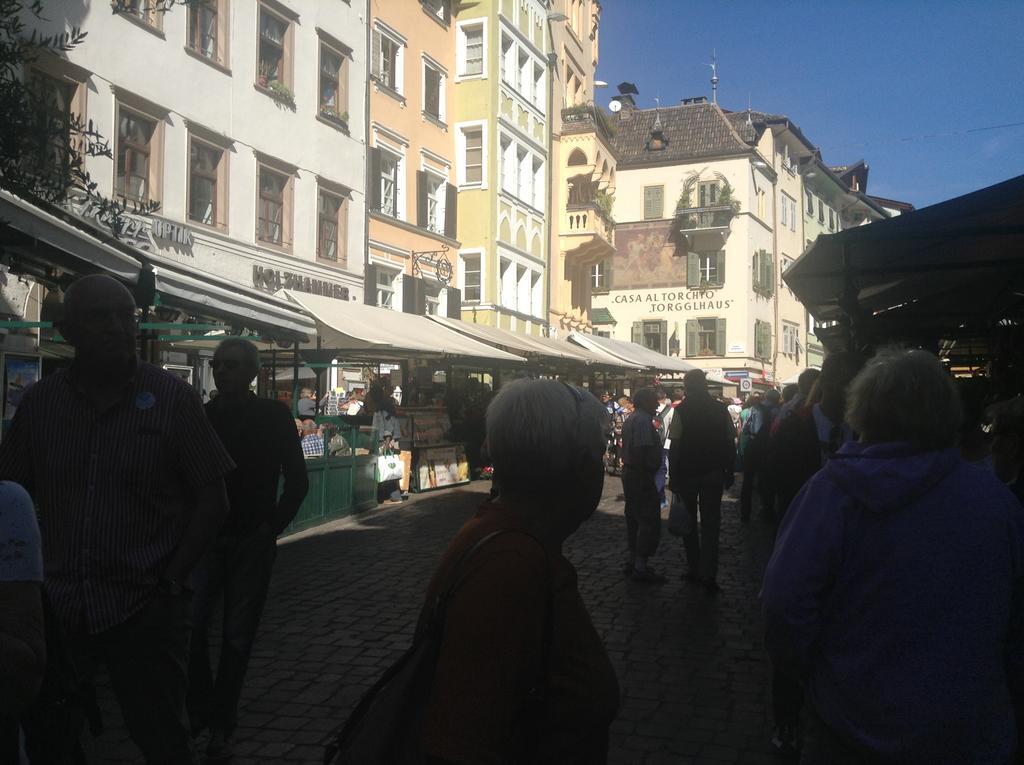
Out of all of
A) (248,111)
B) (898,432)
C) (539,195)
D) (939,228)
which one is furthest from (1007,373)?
(539,195)

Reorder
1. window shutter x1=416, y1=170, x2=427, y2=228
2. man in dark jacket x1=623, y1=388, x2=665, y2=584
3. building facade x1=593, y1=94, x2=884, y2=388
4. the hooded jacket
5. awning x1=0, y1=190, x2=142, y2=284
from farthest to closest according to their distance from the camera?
building facade x1=593, y1=94, x2=884, y2=388, window shutter x1=416, y1=170, x2=427, y2=228, man in dark jacket x1=623, y1=388, x2=665, y2=584, awning x1=0, y1=190, x2=142, y2=284, the hooded jacket

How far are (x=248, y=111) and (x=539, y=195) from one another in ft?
49.3

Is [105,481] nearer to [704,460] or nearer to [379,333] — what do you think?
[704,460]

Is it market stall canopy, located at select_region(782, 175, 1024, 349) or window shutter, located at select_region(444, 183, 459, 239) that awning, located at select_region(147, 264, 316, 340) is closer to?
market stall canopy, located at select_region(782, 175, 1024, 349)

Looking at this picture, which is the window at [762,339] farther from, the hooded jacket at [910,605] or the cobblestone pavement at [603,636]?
the hooded jacket at [910,605]

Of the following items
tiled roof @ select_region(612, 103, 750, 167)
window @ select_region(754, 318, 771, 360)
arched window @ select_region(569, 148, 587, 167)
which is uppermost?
tiled roof @ select_region(612, 103, 750, 167)

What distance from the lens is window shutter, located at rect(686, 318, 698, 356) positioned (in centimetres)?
4581

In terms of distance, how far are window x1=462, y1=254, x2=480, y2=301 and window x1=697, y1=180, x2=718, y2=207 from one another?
19750 millimetres

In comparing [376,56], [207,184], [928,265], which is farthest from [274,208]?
[928,265]

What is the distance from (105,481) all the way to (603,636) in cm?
424

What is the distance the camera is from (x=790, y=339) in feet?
166

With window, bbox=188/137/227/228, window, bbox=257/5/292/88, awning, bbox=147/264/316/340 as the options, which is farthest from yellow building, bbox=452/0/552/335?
awning, bbox=147/264/316/340

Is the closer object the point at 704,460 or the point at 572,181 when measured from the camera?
the point at 704,460

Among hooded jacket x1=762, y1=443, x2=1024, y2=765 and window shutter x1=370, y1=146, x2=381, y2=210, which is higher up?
window shutter x1=370, y1=146, x2=381, y2=210
